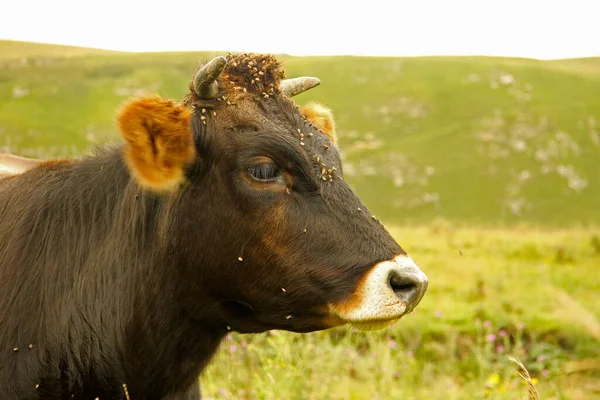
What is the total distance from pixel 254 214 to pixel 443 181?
227 ft

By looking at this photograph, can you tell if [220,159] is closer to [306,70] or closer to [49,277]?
[49,277]

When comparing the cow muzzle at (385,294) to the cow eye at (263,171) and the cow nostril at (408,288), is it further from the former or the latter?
the cow eye at (263,171)

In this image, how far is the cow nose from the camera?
335 cm

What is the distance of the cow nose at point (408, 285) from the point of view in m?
3.35

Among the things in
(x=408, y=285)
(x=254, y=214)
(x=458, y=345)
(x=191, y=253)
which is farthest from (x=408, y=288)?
(x=458, y=345)

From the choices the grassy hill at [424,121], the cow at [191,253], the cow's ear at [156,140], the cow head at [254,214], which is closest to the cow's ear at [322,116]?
the cow at [191,253]

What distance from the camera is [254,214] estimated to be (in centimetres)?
371

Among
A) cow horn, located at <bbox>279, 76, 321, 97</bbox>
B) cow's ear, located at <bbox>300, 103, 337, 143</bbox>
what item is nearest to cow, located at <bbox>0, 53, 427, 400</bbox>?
cow horn, located at <bbox>279, 76, 321, 97</bbox>

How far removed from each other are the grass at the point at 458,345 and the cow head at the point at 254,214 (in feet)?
3.42

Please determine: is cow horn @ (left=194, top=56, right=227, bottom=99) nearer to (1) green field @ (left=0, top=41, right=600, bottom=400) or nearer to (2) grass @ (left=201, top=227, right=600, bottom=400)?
(1) green field @ (left=0, top=41, right=600, bottom=400)

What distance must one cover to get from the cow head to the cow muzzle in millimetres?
15

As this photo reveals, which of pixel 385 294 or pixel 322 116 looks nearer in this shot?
pixel 385 294

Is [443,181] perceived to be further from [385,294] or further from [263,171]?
[385,294]

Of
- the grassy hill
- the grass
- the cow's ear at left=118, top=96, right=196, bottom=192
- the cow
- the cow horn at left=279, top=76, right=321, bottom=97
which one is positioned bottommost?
the grassy hill
